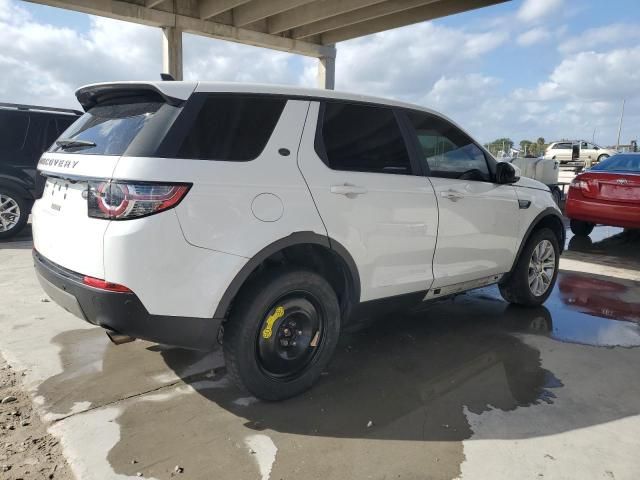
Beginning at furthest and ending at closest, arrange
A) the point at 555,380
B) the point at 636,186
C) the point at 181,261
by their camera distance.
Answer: the point at 636,186
the point at 555,380
the point at 181,261

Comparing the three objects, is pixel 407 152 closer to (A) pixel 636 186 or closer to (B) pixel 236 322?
(B) pixel 236 322

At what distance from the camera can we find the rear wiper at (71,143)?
2.95 m

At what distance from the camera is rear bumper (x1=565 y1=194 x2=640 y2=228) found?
25.9 feet

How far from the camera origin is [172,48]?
1691 cm

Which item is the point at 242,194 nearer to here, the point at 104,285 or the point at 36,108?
the point at 104,285

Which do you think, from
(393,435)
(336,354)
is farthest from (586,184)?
(393,435)

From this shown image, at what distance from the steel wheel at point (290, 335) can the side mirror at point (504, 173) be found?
213 centimetres

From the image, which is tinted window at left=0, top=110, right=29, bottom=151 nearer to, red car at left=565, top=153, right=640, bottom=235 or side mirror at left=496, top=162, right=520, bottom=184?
side mirror at left=496, top=162, right=520, bottom=184

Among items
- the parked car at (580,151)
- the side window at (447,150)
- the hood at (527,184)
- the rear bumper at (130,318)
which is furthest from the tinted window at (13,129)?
the parked car at (580,151)

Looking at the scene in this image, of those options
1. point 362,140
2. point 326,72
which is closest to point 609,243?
point 362,140

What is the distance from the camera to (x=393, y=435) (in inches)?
111

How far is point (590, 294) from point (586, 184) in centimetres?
350

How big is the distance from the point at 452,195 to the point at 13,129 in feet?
23.7

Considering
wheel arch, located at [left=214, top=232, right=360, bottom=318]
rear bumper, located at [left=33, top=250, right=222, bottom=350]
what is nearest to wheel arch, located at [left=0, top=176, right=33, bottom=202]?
rear bumper, located at [left=33, top=250, right=222, bottom=350]
